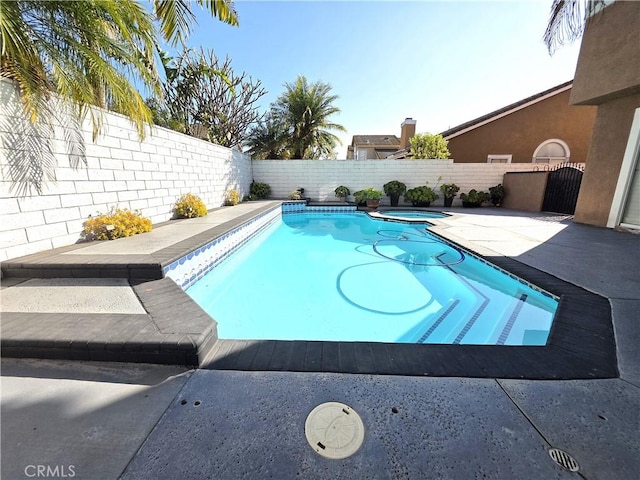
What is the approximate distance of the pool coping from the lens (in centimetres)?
176

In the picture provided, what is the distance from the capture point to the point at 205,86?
1314cm

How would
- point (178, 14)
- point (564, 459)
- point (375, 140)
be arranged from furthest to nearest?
point (375, 140) < point (178, 14) < point (564, 459)

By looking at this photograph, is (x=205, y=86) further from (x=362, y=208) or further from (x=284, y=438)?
(x=284, y=438)

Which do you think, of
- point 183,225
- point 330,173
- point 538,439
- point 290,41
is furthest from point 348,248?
point 290,41

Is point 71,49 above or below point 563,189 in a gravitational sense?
above

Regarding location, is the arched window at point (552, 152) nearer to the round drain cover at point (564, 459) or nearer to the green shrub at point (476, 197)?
the green shrub at point (476, 197)

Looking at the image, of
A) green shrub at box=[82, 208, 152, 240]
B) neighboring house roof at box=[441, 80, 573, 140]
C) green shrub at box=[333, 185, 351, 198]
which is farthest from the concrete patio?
neighboring house roof at box=[441, 80, 573, 140]

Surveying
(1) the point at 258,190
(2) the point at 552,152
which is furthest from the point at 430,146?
(1) the point at 258,190

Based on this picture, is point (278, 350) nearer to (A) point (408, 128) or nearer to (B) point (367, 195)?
(B) point (367, 195)

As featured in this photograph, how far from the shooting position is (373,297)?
3.96 metres

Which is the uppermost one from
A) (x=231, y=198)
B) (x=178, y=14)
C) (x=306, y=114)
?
(x=306, y=114)

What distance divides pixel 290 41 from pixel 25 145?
9.30 m

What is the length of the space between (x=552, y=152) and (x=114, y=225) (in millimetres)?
19865

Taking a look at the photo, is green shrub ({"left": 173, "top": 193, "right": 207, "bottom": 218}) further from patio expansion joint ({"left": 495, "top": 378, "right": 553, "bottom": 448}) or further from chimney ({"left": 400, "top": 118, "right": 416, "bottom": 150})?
chimney ({"left": 400, "top": 118, "right": 416, "bottom": 150})
